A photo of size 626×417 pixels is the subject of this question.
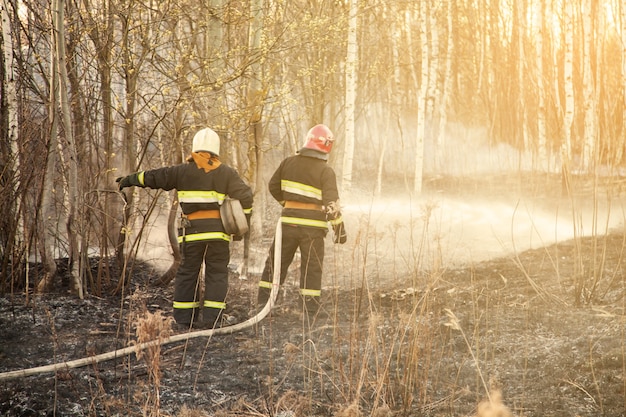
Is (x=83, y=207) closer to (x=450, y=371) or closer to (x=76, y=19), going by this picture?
(x=76, y=19)

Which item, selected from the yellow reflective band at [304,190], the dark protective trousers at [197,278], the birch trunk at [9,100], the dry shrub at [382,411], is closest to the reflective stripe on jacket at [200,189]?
the dark protective trousers at [197,278]

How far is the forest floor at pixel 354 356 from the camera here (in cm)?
393

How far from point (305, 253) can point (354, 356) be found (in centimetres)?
217

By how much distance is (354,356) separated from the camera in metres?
4.52

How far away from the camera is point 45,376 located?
14.7 feet

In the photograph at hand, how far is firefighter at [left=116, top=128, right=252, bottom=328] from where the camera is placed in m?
6.05

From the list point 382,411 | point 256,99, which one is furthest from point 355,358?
point 256,99

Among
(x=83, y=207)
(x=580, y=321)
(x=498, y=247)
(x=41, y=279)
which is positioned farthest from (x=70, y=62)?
(x=498, y=247)

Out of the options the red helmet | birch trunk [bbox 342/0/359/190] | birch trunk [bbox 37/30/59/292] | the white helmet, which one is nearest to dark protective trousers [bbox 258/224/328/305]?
the red helmet

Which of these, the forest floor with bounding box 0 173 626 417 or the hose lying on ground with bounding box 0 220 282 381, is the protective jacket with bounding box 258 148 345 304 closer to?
the hose lying on ground with bounding box 0 220 282 381

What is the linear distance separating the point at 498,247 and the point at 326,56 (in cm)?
669

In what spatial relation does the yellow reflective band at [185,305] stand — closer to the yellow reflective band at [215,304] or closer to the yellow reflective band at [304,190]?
the yellow reflective band at [215,304]

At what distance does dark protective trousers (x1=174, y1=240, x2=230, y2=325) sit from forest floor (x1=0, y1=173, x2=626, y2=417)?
0.48m

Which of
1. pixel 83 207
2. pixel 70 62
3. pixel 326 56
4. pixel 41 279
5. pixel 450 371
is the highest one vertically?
pixel 326 56
